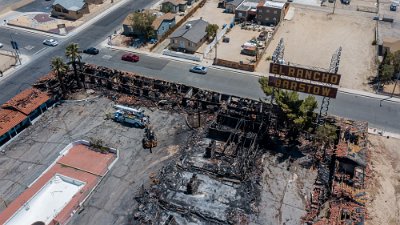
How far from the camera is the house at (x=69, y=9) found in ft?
313

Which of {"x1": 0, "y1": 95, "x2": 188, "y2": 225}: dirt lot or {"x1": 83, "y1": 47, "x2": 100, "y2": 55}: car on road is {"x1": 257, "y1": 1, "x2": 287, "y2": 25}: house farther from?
{"x1": 0, "y1": 95, "x2": 188, "y2": 225}: dirt lot

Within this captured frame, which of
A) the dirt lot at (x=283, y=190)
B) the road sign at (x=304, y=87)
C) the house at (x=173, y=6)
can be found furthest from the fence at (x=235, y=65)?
the house at (x=173, y=6)

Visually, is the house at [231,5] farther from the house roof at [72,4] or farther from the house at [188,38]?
the house roof at [72,4]

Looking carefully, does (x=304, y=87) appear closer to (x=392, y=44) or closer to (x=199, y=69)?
(x=199, y=69)

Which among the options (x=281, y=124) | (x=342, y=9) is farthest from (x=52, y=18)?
(x=342, y=9)

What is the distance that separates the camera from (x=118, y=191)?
163ft

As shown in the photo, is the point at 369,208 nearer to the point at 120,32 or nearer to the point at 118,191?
the point at 118,191

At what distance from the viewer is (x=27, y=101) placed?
63344 mm

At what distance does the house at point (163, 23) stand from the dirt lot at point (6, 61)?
30.5 metres

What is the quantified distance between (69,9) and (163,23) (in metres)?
25.4

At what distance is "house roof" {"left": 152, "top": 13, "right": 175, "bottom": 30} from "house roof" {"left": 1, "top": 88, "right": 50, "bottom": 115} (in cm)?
3099

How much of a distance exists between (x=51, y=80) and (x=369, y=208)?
2185 inches

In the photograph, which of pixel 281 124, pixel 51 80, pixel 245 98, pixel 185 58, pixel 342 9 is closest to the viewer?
pixel 281 124

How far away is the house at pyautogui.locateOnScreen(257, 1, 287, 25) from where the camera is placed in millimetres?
93500
